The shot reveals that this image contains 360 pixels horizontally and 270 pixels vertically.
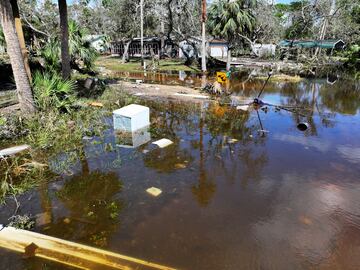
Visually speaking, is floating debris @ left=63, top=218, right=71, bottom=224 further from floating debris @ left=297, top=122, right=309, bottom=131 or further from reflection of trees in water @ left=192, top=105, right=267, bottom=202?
floating debris @ left=297, top=122, right=309, bottom=131

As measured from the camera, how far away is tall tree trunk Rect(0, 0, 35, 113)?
7.97 meters

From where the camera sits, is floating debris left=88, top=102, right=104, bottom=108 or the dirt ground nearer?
floating debris left=88, top=102, right=104, bottom=108

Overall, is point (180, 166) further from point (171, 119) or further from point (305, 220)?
point (171, 119)

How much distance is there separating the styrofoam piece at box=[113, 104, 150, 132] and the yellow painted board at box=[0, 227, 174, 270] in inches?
186

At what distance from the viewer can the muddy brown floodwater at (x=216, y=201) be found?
4.22 m

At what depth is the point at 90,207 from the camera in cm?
521

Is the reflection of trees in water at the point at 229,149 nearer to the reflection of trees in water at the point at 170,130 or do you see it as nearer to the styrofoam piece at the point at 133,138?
the reflection of trees in water at the point at 170,130

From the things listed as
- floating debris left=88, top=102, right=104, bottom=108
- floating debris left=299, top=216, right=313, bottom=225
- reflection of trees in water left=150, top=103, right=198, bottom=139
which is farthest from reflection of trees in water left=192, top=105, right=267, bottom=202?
floating debris left=88, top=102, right=104, bottom=108

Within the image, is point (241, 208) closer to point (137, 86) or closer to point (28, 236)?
point (28, 236)

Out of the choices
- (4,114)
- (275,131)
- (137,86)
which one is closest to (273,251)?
(275,131)

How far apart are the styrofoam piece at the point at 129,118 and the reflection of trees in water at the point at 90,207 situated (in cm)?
244

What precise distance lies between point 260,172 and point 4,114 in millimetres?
7954

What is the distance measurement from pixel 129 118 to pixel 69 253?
199 inches

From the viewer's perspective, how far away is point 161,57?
3959 centimetres
